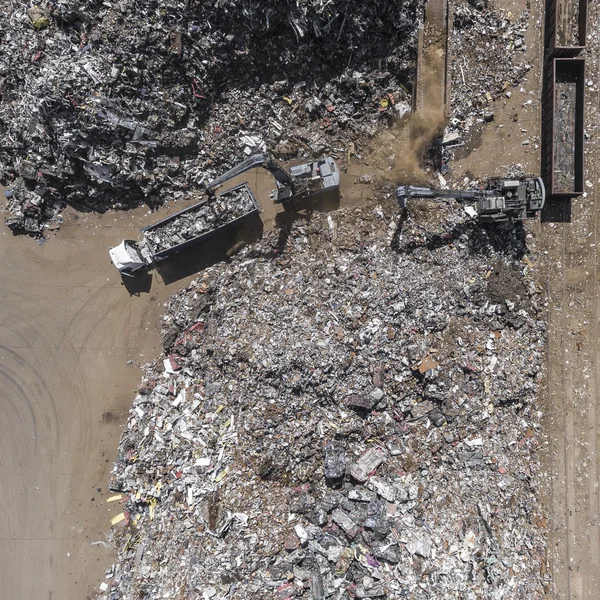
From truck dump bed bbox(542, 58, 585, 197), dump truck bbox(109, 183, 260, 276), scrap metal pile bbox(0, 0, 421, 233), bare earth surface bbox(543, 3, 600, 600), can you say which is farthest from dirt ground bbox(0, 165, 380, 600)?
bare earth surface bbox(543, 3, 600, 600)

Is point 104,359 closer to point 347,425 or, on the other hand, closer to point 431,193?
point 347,425

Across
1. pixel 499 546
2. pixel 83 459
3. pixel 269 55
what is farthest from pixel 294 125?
pixel 499 546

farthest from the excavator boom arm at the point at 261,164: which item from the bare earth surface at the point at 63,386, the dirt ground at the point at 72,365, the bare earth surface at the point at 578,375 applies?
the bare earth surface at the point at 578,375

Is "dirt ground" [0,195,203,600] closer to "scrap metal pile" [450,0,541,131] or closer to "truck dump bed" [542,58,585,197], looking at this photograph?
"scrap metal pile" [450,0,541,131]

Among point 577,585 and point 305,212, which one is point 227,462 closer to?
point 305,212

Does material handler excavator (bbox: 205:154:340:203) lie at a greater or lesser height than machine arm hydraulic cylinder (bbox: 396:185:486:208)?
greater

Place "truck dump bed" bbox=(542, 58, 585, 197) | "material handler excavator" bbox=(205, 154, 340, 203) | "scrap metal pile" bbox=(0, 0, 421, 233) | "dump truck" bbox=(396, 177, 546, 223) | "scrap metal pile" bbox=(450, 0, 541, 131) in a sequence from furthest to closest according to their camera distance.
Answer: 1. "scrap metal pile" bbox=(450, 0, 541, 131)
2. "truck dump bed" bbox=(542, 58, 585, 197)
3. "material handler excavator" bbox=(205, 154, 340, 203)
4. "scrap metal pile" bbox=(0, 0, 421, 233)
5. "dump truck" bbox=(396, 177, 546, 223)

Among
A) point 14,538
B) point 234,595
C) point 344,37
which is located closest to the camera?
point 234,595
